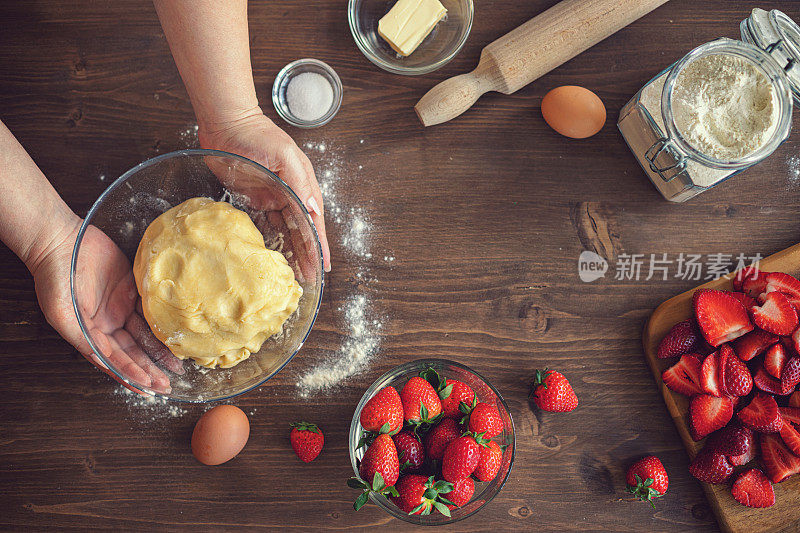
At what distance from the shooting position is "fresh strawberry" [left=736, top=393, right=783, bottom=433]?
1229 mm

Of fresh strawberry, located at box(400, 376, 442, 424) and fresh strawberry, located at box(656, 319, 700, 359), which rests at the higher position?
fresh strawberry, located at box(400, 376, 442, 424)

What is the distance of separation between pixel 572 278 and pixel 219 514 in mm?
1039

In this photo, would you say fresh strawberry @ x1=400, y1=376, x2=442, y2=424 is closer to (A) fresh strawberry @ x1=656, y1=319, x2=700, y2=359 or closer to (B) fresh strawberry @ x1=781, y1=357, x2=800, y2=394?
(A) fresh strawberry @ x1=656, y1=319, x2=700, y2=359

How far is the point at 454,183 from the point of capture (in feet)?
4.49

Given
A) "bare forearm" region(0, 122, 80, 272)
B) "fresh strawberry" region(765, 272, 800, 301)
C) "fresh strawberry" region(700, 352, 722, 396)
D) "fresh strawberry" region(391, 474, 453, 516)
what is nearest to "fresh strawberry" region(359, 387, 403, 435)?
"fresh strawberry" region(391, 474, 453, 516)

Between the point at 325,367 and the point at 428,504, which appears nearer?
the point at 428,504

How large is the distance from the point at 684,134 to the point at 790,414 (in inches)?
27.4

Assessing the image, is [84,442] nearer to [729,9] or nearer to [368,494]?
[368,494]

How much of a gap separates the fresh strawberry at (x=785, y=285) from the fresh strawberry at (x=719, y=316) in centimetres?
9

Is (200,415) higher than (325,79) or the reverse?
the reverse

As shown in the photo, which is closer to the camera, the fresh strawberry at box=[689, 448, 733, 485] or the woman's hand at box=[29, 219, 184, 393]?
the woman's hand at box=[29, 219, 184, 393]

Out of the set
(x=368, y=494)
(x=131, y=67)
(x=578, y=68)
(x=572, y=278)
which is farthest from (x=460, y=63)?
(x=368, y=494)

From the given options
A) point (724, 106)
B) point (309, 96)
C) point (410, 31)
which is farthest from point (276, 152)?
point (724, 106)

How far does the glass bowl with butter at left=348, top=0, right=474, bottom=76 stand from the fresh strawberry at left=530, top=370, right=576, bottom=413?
2.64 feet
